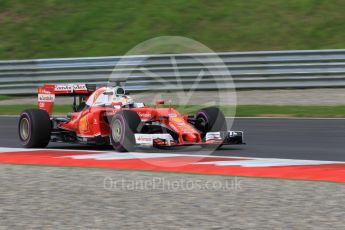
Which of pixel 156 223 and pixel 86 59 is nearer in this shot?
pixel 156 223

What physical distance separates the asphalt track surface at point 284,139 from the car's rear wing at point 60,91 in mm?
745

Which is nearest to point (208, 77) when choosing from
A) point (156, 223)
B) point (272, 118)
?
point (272, 118)

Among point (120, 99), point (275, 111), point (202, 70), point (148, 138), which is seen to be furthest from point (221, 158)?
point (202, 70)

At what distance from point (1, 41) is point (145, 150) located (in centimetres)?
1525

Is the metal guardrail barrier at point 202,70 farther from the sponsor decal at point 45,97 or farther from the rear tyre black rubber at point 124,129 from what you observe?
the rear tyre black rubber at point 124,129

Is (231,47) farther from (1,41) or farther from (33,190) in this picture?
(33,190)

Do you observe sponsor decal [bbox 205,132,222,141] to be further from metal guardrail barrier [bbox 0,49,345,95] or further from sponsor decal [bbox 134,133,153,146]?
metal guardrail barrier [bbox 0,49,345,95]

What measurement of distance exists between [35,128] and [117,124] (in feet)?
5.33

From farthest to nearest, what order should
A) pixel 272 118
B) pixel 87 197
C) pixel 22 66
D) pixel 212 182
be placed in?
pixel 22 66
pixel 272 118
pixel 212 182
pixel 87 197

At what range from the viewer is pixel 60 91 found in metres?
13.2

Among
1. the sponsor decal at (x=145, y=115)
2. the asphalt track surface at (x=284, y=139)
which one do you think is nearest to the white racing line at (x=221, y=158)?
the asphalt track surface at (x=284, y=139)

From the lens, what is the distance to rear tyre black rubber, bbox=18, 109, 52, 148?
12.5m

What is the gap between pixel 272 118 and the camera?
16.9 metres

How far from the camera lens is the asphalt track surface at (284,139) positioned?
38.3ft
